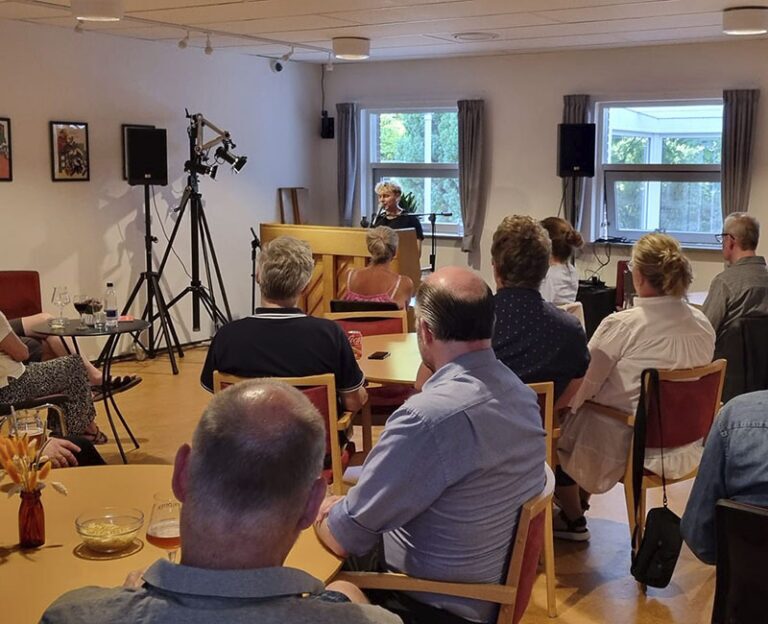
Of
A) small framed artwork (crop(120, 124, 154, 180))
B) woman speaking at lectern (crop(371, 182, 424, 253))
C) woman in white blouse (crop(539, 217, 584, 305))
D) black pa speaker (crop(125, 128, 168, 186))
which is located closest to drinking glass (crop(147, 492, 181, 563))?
woman in white blouse (crop(539, 217, 584, 305))

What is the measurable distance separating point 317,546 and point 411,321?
380 cm

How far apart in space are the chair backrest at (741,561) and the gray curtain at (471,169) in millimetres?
6992

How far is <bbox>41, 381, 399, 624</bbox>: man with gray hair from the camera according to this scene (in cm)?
126

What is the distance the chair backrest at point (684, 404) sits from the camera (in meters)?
3.41

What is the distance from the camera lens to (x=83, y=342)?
7.37 m

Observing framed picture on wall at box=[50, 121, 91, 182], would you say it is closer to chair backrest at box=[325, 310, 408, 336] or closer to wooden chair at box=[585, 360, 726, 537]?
chair backrest at box=[325, 310, 408, 336]

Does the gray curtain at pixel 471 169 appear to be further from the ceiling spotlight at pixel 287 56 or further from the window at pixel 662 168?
the ceiling spotlight at pixel 287 56

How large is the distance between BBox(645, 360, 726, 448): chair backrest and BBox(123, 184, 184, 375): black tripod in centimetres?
457

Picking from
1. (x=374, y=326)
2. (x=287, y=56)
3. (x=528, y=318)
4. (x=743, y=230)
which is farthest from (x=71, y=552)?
(x=287, y=56)

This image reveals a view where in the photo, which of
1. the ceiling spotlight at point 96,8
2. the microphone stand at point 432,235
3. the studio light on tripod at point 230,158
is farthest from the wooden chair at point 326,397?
the microphone stand at point 432,235

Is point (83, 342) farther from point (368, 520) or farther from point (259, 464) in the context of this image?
point (259, 464)

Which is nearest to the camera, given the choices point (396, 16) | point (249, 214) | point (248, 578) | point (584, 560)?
point (248, 578)

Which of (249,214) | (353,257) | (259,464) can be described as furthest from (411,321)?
(259,464)

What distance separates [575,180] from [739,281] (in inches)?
129
